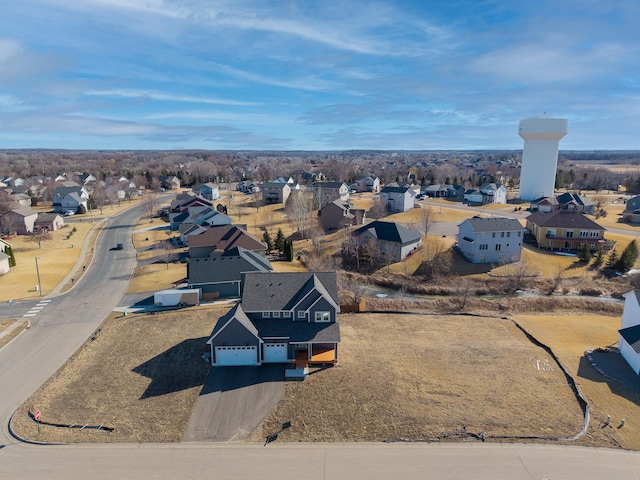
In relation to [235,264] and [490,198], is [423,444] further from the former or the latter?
[490,198]

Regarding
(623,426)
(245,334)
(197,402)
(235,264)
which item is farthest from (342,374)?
(235,264)

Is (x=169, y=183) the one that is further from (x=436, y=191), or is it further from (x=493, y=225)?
(x=493, y=225)

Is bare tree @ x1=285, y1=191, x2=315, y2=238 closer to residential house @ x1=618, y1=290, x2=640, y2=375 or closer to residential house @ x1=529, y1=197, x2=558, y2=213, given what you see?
residential house @ x1=618, y1=290, x2=640, y2=375

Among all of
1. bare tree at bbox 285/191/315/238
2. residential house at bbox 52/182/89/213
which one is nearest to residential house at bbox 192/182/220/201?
residential house at bbox 52/182/89/213

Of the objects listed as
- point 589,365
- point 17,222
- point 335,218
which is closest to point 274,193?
point 335,218

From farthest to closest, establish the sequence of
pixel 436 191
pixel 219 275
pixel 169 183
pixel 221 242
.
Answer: pixel 169 183 → pixel 436 191 → pixel 221 242 → pixel 219 275

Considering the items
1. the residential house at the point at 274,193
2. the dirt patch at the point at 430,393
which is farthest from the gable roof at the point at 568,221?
the residential house at the point at 274,193
